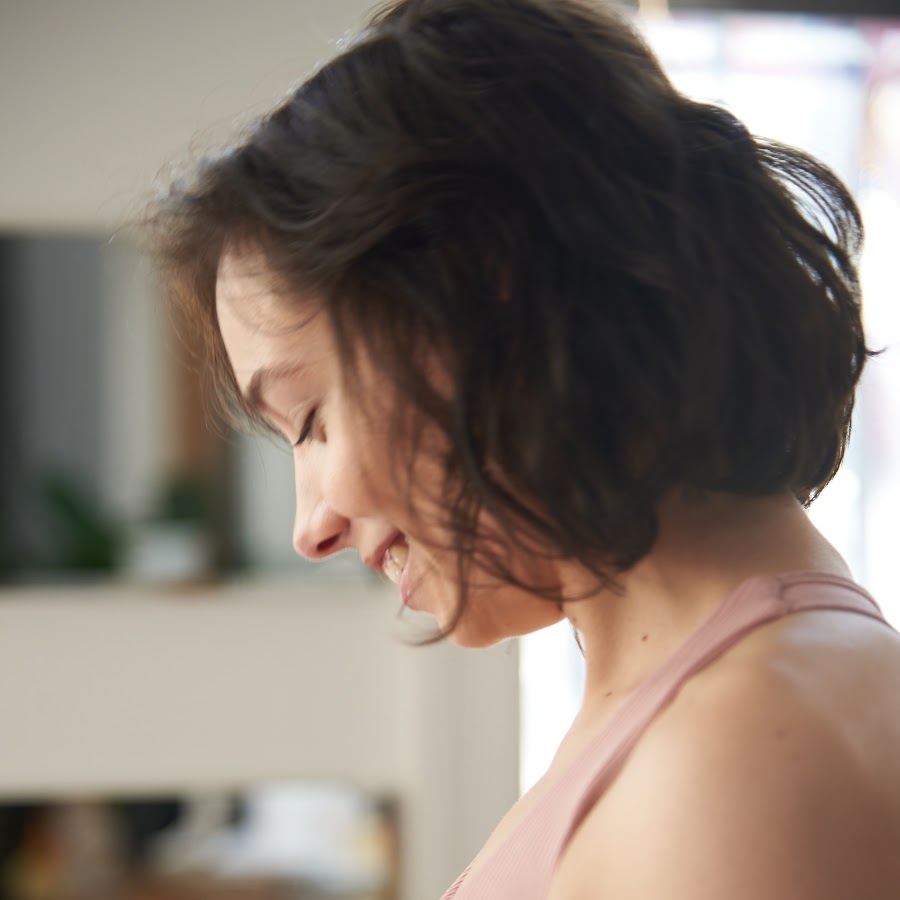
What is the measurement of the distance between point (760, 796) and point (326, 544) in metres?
0.34

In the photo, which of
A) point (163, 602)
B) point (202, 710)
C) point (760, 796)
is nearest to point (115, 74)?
point (163, 602)

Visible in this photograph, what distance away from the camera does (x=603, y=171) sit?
495 millimetres

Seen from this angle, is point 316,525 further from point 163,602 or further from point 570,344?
point 163,602

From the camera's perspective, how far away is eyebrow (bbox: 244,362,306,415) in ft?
1.86

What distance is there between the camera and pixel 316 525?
2.08 feet

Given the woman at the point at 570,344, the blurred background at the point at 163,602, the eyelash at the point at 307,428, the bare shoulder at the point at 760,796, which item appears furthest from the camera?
the blurred background at the point at 163,602

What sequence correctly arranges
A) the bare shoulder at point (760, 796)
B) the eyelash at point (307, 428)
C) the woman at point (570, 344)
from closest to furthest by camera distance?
the bare shoulder at point (760, 796) → the woman at point (570, 344) → the eyelash at point (307, 428)

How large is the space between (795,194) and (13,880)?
2.54m

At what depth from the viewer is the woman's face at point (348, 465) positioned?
550mm

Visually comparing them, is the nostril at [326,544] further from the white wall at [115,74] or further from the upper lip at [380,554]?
the white wall at [115,74]

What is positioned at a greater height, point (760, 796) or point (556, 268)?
point (556, 268)

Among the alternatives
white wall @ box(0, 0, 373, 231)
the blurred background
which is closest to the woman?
the blurred background

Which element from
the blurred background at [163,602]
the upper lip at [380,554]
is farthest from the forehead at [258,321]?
the blurred background at [163,602]

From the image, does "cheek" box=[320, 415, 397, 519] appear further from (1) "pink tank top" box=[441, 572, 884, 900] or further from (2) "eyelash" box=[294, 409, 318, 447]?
(1) "pink tank top" box=[441, 572, 884, 900]
